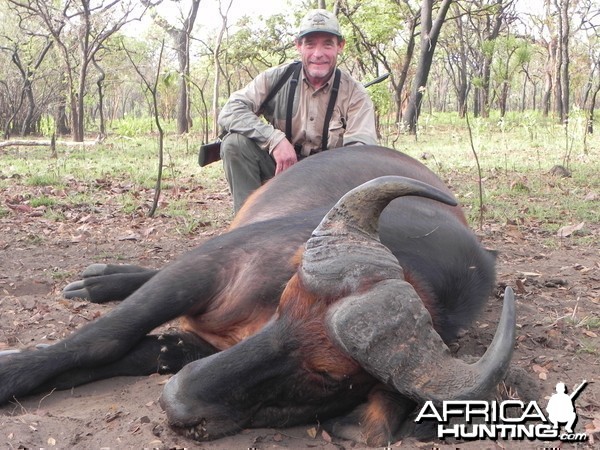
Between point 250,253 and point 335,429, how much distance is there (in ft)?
2.93

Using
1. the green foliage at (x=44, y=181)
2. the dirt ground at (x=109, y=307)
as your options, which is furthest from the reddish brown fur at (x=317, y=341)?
the green foliage at (x=44, y=181)

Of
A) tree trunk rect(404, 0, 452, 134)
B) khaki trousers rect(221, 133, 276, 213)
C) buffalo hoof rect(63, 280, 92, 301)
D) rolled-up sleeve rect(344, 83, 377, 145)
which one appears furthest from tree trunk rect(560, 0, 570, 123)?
buffalo hoof rect(63, 280, 92, 301)

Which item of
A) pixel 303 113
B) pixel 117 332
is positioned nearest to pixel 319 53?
pixel 303 113

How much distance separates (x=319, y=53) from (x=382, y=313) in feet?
10.9

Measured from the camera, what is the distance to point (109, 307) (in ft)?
14.1

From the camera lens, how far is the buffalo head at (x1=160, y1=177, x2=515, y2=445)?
231cm

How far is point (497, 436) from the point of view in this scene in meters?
2.43

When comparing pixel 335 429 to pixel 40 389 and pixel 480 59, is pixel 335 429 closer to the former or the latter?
pixel 40 389

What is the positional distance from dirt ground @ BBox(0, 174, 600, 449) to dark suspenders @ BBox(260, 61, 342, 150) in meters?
1.30

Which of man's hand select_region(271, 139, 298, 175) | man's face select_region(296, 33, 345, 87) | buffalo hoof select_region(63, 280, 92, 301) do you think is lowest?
buffalo hoof select_region(63, 280, 92, 301)

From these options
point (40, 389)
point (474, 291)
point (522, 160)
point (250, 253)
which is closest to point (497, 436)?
point (474, 291)

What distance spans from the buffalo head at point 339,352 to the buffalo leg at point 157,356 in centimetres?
71

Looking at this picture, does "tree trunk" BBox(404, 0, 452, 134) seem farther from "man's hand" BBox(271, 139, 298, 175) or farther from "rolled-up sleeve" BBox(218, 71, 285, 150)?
"man's hand" BBox(271, 139, 298, 175)

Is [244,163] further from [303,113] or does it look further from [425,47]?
[425,47]
